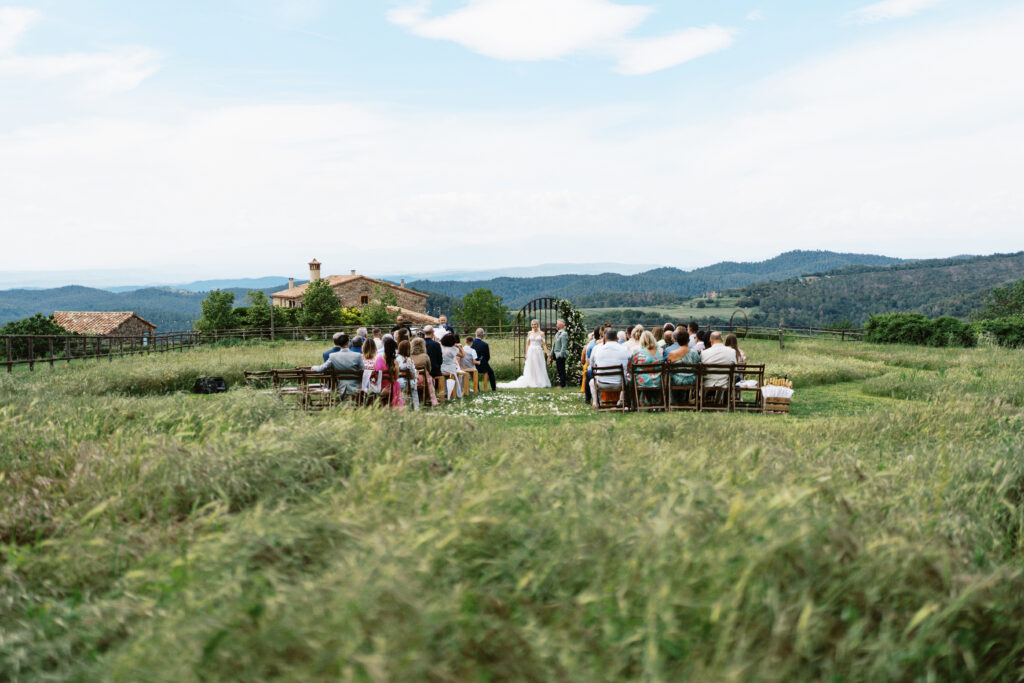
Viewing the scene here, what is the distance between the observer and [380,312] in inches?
3159

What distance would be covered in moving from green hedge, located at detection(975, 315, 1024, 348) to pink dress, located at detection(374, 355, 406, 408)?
30.2 meters

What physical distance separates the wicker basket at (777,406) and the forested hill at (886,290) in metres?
96.2

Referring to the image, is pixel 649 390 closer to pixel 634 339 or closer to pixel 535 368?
pixel 634 339

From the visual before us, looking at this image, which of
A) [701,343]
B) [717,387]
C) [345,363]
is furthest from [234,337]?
[717,387]

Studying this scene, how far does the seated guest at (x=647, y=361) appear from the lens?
11.4m

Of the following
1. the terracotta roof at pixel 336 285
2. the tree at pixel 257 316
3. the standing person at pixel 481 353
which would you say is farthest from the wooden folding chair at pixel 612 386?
the terracotta roof at pixel 336 285

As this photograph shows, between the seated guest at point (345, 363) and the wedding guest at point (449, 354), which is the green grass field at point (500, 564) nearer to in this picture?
the seated guest at point (345, 363)

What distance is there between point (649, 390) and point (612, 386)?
67cm

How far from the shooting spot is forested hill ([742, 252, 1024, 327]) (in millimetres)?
111250

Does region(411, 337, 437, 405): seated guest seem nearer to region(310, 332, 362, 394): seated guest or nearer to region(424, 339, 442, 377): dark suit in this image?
region(424, 339, 442, 377): dark suit

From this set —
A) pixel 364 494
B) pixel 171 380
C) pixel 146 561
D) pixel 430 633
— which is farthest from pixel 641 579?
pixel 171 380

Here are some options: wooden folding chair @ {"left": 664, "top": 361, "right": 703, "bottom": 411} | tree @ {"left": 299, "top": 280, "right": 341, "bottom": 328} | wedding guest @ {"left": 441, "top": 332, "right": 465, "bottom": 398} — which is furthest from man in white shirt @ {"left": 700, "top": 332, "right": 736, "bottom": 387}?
tree @ {"left": 299, "top": 280, "right": 341, "bottom": 328}

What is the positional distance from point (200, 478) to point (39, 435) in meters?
2.90

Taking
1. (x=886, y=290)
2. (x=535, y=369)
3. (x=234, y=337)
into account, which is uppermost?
(x=886, y=290)
